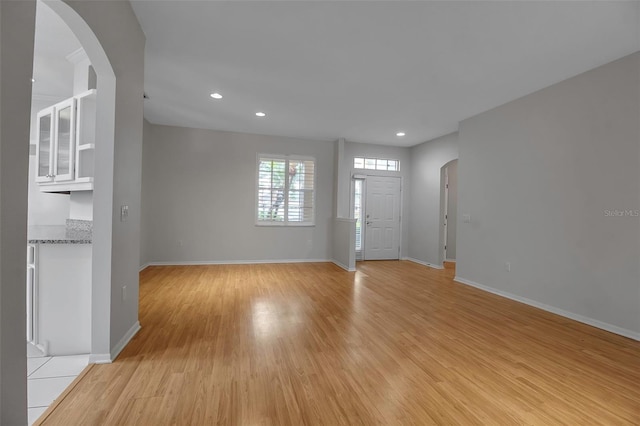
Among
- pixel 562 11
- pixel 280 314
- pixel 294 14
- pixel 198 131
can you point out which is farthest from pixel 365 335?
pixel 198 131

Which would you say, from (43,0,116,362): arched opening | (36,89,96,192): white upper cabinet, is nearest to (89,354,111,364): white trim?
(43,0,116,362): arched opening

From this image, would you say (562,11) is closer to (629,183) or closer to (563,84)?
(563,84)

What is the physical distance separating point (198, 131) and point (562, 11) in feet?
19.2

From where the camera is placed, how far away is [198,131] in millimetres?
5980

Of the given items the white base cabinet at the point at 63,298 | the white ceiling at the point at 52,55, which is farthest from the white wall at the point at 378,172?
the white base cabinet at the point at 63,298

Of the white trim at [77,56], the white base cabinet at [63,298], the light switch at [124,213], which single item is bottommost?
the white base cabinet at [63,298]

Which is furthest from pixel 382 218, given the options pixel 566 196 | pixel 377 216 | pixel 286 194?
pixel 566 196

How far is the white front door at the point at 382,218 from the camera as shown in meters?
6.96

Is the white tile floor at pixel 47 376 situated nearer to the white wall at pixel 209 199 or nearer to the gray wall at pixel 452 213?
the white wall at pixel 209 199

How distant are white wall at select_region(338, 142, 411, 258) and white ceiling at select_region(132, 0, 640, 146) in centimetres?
204

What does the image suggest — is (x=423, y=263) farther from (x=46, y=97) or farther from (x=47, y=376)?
(x=46, y=97)

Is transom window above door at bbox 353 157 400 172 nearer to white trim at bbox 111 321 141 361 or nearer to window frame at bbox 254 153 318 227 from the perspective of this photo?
window frame at bbox 254 153 318 227

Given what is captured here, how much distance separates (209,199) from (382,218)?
409cm

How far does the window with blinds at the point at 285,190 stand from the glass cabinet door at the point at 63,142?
3659 millimetres
